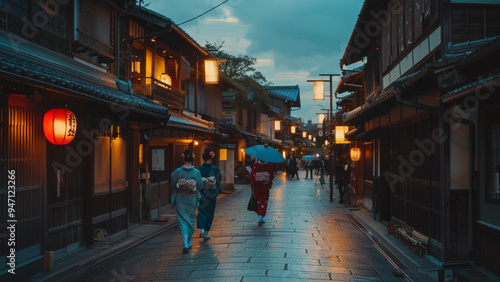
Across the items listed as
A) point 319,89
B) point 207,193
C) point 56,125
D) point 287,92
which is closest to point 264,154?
point 207,193

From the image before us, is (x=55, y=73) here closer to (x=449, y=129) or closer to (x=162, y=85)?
(x=449, y=129)

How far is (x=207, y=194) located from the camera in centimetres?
1202

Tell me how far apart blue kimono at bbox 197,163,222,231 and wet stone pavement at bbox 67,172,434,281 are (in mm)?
485

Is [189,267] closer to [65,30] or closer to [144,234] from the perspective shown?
[144,234]

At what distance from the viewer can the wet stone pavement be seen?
26.9 ft

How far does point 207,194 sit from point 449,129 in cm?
618

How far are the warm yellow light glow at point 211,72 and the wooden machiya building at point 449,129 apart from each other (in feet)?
37.1

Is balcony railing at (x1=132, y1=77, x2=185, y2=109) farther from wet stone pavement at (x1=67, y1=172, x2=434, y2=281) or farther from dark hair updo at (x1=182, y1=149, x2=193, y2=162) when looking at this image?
dark hair updo at (x1=182, y1=149, x2=193, y2=162)

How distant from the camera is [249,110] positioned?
4359 centimetres

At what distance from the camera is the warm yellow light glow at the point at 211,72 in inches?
944

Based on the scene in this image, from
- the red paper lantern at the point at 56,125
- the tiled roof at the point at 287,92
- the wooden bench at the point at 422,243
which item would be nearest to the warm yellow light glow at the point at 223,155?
the wooden bench at the point at 422,243

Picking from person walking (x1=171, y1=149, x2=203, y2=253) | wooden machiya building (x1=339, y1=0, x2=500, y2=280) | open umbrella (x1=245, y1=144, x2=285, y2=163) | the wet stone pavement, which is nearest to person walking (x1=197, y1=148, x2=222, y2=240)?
the wet stone pavement

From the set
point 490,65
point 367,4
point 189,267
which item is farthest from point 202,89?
point 490,65

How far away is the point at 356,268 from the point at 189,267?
130 inches
